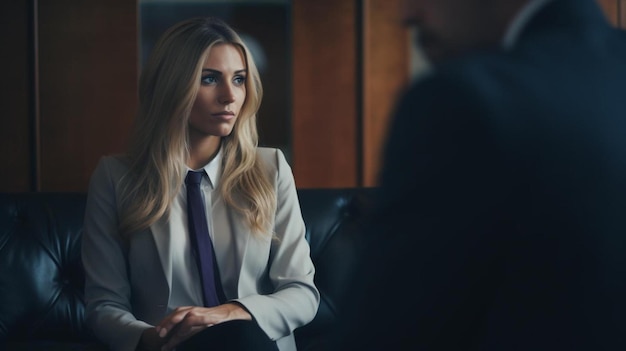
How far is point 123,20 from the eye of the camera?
3127 millimetres

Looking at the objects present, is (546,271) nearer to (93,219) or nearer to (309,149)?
(93,219)

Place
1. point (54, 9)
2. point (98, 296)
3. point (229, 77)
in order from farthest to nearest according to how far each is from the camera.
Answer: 1. point (54, 9)
2. point (229, 77)
3. point (98, 296)

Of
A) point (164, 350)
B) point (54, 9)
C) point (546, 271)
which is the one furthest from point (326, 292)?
point (546, 271)

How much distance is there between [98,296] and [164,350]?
249mm

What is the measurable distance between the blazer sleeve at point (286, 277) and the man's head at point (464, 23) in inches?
53.5

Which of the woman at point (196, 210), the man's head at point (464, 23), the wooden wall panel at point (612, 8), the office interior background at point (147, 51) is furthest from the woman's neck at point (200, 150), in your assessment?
the wooden wall panel at point (612, 8)

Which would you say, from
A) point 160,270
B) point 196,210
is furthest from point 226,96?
point 160,270

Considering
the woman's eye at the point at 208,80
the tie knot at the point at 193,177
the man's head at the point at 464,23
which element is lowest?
the tie knot at the point at 193,177

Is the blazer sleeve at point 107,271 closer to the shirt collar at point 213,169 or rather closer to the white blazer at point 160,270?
the white blazer at point 160,270

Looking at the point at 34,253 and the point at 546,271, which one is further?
the point at 34,253

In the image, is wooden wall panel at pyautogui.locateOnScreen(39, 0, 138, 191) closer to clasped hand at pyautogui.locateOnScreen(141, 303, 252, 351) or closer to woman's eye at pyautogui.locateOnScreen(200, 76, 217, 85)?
woman's eye at pyautogui.locateOnScreen(200, 76, 217, 85)

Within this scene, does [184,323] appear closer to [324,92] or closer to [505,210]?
[505,210]

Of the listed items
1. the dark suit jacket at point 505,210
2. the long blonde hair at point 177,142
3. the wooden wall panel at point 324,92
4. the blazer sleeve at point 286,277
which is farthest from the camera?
the wooden wall panel at point 324,92

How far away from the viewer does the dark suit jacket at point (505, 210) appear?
2.02 ft
